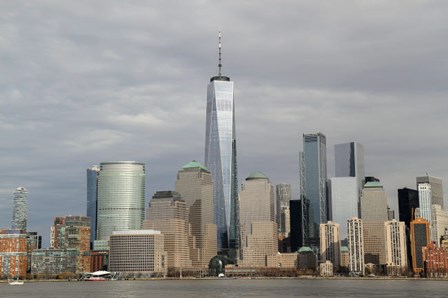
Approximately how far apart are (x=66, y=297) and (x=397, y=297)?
9628cm

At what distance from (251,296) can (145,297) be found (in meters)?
30.8

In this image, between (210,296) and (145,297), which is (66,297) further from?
A: (210,296)

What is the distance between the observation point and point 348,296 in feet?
643

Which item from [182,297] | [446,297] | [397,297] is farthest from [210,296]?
[446,297]

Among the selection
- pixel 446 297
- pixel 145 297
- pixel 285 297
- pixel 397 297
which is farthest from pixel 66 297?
pixel 446 297

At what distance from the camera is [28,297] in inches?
→ 7835

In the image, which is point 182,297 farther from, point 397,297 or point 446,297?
point 446,297

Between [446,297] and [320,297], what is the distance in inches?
1388

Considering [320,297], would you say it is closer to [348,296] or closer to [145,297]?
[348,296]

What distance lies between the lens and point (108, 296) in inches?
7830

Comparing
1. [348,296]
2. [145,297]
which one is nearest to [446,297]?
[348,296]

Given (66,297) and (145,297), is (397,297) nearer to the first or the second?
(145,297)

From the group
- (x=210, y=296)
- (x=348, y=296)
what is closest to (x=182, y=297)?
(x=210, y=296)

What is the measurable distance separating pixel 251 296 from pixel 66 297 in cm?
5470
